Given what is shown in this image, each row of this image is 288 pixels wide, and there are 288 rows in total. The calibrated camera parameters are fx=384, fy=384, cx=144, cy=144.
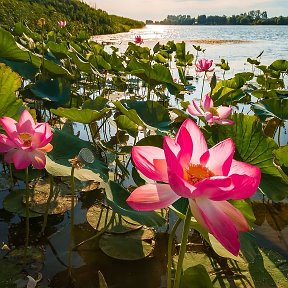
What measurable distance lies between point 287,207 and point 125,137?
1311 millimetres

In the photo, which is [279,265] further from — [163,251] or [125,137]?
[125,137]

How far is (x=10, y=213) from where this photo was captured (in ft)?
6.90

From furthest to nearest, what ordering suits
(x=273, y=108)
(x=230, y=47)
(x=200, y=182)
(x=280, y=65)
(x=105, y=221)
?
(x=230, y=47) → (x=280, y=65) → (x=273, y=108) → (x=105, y=221) → (x=200, y=182)

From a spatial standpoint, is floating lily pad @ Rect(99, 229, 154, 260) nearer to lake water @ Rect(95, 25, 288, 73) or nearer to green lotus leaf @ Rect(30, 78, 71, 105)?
green lotus leaf @ Rect(30, 78, 71, 105)

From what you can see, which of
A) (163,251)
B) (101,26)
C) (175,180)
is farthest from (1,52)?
(101,26)

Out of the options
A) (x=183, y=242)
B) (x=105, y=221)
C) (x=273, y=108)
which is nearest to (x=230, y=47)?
(x=273, y=108)

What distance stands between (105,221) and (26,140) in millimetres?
744

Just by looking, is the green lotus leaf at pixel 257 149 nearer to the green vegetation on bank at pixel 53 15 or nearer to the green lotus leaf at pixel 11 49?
the green lotus leaf at pixel 11 49

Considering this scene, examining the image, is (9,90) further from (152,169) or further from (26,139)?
(152,169)

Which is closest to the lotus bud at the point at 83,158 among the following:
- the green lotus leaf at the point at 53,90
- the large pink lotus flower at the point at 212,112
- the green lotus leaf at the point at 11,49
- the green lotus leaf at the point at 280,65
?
the large pink lotus flower at the point at 212,112

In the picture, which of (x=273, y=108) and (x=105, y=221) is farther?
(x=273, y=108)

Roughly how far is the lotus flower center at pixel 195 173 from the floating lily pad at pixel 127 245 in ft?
3.39

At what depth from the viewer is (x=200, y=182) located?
71 centimetres

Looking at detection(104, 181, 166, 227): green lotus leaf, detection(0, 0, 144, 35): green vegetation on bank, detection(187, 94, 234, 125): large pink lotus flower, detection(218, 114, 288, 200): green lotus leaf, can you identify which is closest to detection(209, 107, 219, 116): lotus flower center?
detection(187, 94, 234, 125): large pink lotus flower
